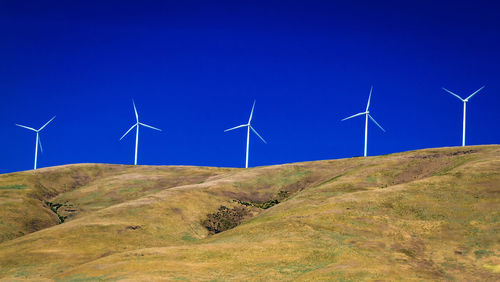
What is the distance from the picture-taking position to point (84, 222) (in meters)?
85.3

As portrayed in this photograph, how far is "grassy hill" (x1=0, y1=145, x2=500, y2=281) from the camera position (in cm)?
5400

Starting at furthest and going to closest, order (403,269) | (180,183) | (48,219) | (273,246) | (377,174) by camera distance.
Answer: (180,183) < (48,219) < (377,174) < (273,246) < (403,269)

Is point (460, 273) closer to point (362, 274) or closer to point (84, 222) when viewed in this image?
point (362, 274)

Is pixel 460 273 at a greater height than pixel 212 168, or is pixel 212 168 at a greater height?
pixel 212 168

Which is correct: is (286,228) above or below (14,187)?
below

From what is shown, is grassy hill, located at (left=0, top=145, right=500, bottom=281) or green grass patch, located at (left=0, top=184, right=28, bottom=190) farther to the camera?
green grass patch, located at (left=0, top=184, right=28, bottom=190)

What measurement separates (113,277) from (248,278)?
13167 millimetres

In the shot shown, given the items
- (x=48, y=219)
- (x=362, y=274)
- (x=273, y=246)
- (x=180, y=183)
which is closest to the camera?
(x=362, y=274)

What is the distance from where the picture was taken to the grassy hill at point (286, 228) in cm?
5400

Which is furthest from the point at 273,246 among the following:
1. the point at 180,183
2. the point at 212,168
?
the point at 212,168

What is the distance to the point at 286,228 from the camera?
2638 inches

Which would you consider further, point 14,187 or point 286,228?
point 14,187

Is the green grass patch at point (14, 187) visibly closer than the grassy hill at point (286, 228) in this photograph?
No

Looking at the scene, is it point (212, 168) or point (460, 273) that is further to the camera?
point (212, 168)
